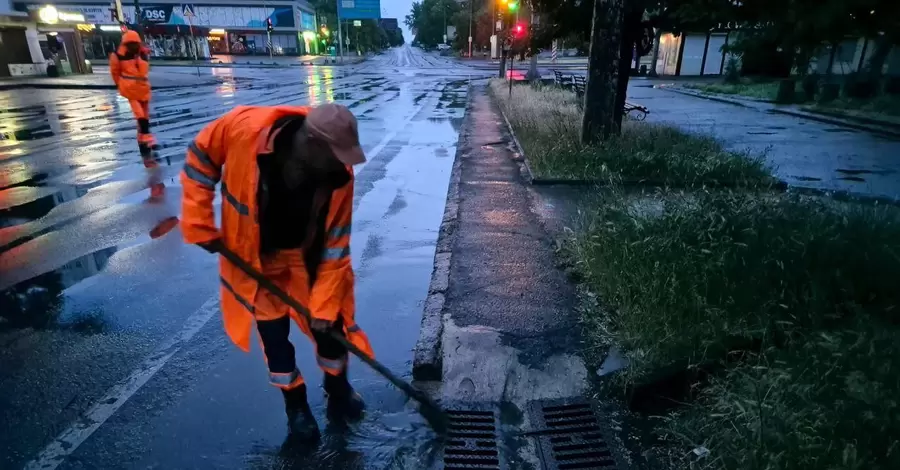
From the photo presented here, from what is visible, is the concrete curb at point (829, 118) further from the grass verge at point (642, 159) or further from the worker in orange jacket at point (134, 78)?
the worker in orange jacket at point (134, 78)

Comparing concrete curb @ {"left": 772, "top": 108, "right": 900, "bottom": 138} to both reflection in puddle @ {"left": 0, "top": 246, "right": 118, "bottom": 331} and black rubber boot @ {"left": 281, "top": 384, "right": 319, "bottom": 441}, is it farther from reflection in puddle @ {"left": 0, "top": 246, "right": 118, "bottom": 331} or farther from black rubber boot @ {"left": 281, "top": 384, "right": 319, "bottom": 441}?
reflection in puddle @ {"left": 0, "top": 246, "right": 118, "bottom": 331}

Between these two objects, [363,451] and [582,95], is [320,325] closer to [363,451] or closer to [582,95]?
[363,451]

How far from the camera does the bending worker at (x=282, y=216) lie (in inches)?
86.1

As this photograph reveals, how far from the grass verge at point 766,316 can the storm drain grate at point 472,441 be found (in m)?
0.86

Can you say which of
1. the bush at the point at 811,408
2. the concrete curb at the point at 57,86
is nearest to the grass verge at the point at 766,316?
the bush at the point at 811,408

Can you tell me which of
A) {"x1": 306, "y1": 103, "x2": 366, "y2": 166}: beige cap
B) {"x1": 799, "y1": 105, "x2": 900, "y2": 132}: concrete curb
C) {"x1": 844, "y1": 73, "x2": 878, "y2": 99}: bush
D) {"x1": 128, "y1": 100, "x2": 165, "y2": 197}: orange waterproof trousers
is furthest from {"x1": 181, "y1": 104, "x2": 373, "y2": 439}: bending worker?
{"x1": 844, "y1": 73, "x2": 878, "y2": 99}: bush

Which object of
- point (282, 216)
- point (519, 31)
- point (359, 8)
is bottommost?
point (282, 216)

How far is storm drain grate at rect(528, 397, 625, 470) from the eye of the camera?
8.52ft

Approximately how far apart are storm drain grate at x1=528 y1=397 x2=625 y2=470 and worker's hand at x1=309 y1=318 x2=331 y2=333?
1216 millimetres

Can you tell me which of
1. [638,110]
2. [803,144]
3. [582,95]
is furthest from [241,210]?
[582,95]

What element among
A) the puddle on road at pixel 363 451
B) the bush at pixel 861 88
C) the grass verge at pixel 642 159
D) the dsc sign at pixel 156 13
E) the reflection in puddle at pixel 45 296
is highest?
the dsc sign at pixel 156 13

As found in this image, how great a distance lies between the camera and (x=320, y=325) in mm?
2414

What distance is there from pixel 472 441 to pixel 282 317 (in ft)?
3.72

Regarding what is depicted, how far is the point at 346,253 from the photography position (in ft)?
8.07
